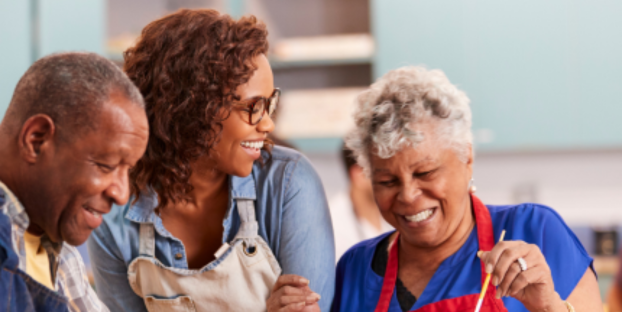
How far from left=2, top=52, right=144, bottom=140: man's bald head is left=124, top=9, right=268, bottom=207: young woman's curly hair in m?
0.42

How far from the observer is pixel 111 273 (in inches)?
60.4

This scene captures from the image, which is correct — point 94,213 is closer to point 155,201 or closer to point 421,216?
point 155,201

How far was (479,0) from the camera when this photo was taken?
3535 millimetres

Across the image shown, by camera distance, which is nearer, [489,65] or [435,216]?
[435,216]

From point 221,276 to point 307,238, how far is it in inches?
9.4

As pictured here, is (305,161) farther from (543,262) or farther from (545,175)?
(545,175)

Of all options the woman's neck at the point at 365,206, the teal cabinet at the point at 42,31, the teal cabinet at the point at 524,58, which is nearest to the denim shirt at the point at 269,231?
the woman's neck at the point at 365,206

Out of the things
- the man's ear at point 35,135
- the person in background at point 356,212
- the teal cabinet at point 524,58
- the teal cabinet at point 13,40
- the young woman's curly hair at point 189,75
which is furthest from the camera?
the teal cabinet at point 13,40

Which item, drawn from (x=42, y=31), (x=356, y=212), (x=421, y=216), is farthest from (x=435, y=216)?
(x=42, y=31)

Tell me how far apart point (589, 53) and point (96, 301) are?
3.16 metres

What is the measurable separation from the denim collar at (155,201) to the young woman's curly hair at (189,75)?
0.10 metres

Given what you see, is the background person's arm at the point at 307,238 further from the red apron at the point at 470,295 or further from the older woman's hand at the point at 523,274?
the older woman's hand at the point at 523,274

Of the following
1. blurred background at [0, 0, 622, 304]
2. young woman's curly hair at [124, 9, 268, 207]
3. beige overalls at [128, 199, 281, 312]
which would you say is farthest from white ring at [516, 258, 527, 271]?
blurred background at [0, 0, 622, 304]

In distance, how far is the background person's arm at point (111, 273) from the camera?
152cm
